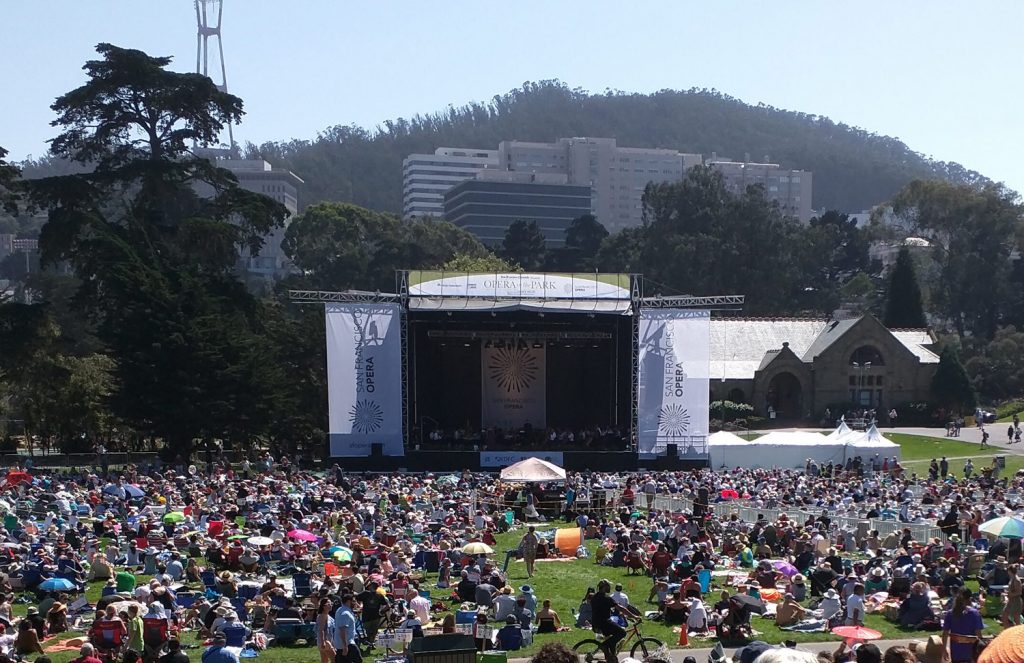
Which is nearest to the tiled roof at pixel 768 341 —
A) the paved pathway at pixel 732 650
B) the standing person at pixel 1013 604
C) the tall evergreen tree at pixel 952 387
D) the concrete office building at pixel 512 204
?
the tall evergreen tree at pixel 952 387

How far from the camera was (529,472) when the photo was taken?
88.0 feet

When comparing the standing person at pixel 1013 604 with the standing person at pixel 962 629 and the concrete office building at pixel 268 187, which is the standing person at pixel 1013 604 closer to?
the standing person at pixel 962 629

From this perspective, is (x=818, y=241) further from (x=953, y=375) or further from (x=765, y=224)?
(x=953, y=375)

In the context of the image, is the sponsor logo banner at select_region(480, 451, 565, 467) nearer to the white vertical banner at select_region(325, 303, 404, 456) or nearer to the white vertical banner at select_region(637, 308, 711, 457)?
the white vertical banner at select_region(325, 303, 404, 456)

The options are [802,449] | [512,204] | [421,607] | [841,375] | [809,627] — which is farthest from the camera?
[512,204]

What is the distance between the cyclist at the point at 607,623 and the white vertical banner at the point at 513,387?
30.6 metres

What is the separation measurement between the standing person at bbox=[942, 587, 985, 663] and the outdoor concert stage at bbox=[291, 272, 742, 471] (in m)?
27.0

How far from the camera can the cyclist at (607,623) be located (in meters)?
12.0

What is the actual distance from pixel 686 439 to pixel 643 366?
288 centimetres

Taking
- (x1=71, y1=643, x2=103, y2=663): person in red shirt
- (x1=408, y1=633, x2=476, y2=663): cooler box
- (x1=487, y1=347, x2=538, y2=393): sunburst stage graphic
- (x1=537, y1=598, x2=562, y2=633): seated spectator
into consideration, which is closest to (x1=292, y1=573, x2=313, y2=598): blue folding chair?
(x1=537, y1=598, x2=562, y2=633): seated spectator

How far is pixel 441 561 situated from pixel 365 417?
19.1 m

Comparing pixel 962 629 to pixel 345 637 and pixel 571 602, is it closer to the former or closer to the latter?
pixel 345 637

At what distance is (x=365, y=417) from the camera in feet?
127

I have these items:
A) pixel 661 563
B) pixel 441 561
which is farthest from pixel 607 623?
pixel 441 561
